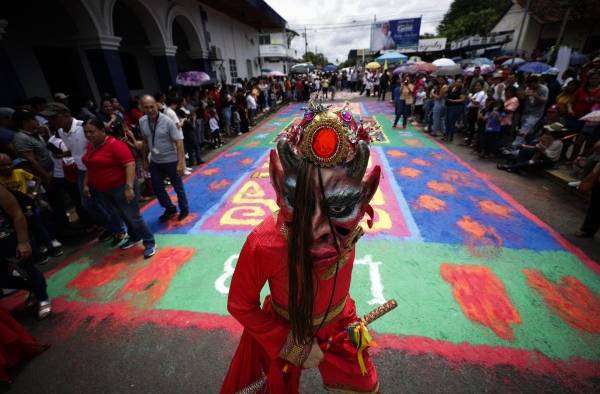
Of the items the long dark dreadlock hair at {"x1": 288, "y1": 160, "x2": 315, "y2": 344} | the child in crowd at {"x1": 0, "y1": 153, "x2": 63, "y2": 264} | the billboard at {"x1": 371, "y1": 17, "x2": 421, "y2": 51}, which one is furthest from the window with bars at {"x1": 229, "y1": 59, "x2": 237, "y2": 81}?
the billboard at {"x1": 371, "y1": 17, "x2": 421, "y2": 51}

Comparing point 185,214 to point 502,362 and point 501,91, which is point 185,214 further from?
point 501,91

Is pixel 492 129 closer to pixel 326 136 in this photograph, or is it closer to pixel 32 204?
pixel 326 136

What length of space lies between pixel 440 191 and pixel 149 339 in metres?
5.50

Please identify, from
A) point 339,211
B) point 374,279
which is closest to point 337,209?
point 339,211

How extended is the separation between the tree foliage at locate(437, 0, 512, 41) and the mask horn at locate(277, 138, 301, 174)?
40.7 metres

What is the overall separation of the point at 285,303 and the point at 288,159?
0.77 metres

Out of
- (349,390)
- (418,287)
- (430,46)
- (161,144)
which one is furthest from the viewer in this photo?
(430,46)

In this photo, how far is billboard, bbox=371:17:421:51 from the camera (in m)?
35.8

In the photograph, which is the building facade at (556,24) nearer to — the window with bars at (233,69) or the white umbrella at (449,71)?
the white umbrella at (449,71)

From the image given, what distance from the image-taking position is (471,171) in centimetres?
679

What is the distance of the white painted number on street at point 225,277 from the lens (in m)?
3.42

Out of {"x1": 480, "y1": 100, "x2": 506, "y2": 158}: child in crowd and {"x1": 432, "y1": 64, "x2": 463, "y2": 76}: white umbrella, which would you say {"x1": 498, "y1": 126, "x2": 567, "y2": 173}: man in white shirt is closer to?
{"x1": 480, "y1": 100, "x2": 506, "y2": 158}: child in crowd

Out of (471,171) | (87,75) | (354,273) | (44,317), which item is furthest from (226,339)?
(87,75)

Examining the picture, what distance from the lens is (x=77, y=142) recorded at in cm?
411
